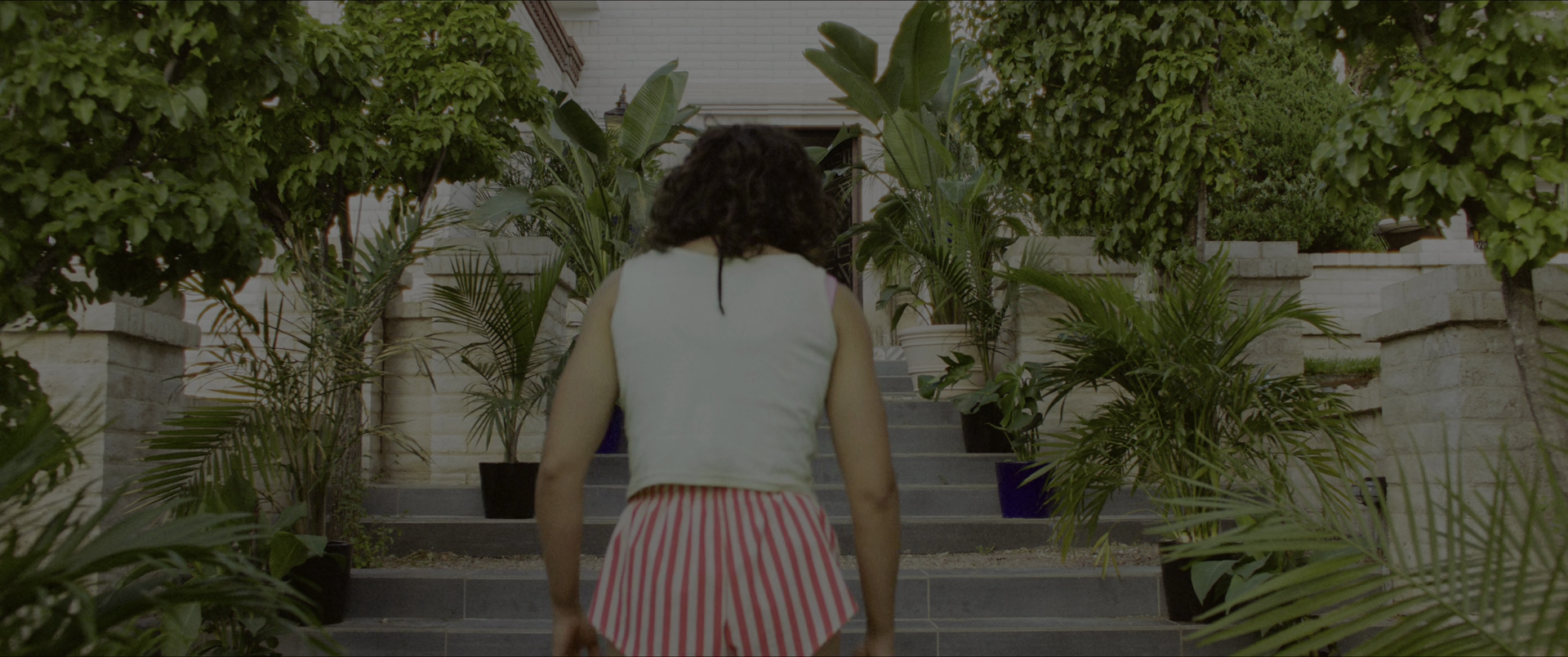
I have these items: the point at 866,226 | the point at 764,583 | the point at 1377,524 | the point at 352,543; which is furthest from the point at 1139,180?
the point at 764,583

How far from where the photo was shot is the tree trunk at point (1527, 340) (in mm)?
3352

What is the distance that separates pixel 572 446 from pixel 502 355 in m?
3.97

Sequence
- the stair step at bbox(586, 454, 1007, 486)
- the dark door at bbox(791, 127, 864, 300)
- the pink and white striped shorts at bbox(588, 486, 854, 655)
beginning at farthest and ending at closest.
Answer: the dark door at bbox(791, 127, 864, 300) < the stair step at bbox(586, 454, 1007, 486) < the pink and white striped shorts at bbox(588, 486, 854, 655)

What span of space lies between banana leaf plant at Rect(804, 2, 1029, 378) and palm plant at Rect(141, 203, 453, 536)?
9.65 ft

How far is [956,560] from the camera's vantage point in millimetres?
4969

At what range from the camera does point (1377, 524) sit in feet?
6.48

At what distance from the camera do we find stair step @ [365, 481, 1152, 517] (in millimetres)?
5484

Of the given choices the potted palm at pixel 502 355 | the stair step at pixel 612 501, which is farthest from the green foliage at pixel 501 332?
the stair step at pixel 612 501

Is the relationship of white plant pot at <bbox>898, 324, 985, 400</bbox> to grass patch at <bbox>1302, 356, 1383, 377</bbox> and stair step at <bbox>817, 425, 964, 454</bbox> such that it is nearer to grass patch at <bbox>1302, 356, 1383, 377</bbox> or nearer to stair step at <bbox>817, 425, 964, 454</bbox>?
stair step at <bbox>817, 425, 964, 454</bbox>

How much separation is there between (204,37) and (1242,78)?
7710 millimetres

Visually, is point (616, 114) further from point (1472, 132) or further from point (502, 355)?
point (1472, 132)

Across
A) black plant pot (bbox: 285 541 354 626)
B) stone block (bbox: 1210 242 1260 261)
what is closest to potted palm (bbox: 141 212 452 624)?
black plant pot (bbox: 285 541 354 626)

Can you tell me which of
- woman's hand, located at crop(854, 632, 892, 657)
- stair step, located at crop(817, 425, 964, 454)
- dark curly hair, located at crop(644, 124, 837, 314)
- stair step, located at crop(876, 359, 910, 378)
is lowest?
woman's hand, located at crop(854, 632, 892, 657)

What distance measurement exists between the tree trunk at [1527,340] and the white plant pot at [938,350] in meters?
3.28
